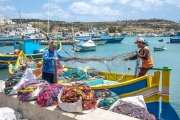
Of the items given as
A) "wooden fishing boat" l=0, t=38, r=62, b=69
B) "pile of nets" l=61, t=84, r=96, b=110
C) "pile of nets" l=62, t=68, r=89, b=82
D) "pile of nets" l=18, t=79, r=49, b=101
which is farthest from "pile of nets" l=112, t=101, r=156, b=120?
"wooden fishing boat" l=0, t=38, r=62, b=69

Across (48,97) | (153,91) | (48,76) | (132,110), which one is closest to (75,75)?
(48,76)

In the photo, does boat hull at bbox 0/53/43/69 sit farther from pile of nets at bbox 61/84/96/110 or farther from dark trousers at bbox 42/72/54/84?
pile of nets at bbox 61/84/96/110

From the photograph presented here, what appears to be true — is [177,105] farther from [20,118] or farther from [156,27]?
[156,27]

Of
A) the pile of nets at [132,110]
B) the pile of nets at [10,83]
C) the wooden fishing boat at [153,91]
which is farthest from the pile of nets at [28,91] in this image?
the wooden fishing boat at [153,91]

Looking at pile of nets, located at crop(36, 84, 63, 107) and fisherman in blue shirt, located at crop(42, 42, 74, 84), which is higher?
fisherman in blue shirt, located at crop(42, 42, 74, 84)

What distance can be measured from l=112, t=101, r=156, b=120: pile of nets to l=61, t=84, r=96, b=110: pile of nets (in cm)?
49

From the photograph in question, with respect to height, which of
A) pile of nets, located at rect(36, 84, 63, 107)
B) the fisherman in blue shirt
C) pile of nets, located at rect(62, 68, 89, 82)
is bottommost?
pile of nets, located at rect(62, 68, 89, 82)

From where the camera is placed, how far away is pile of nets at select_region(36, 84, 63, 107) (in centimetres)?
490

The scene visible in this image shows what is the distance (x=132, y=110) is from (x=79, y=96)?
39.6 inches

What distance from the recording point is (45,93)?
506 centimetres

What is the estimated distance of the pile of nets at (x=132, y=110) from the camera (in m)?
4.42

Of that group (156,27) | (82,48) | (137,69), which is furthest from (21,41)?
(156,27)

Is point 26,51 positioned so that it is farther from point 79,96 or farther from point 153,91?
point 79,96

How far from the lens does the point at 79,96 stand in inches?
180
